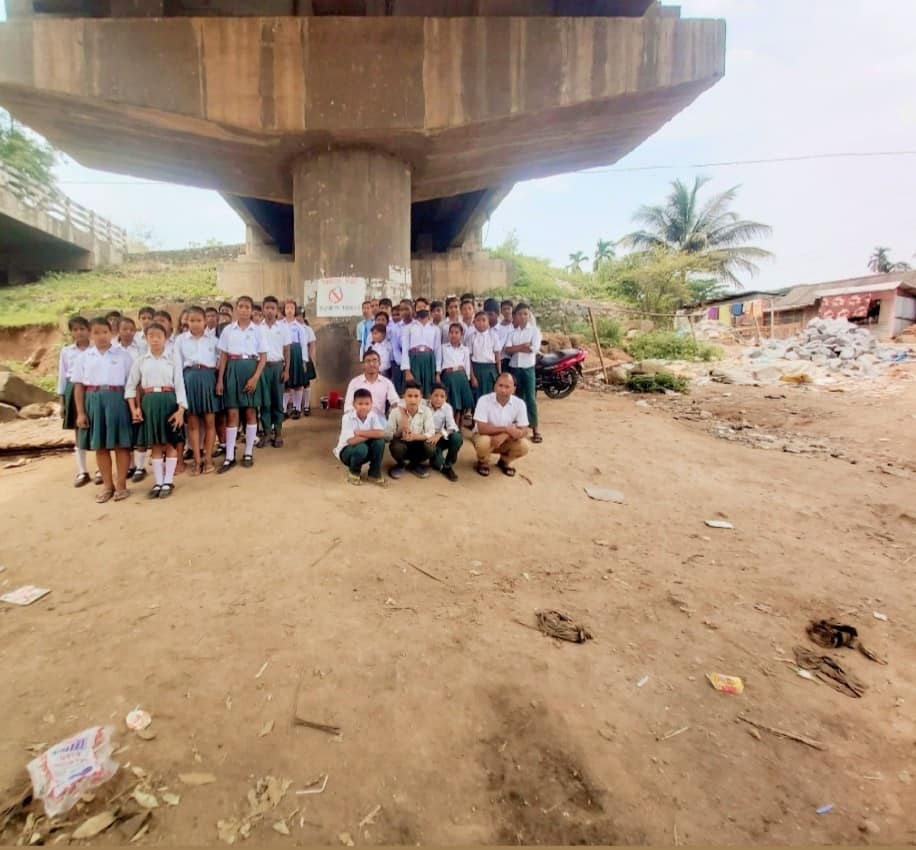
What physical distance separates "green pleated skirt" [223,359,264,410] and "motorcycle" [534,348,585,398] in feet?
16.4

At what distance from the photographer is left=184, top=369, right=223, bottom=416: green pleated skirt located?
189 inches

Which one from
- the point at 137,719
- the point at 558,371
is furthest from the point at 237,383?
the point at 558,371

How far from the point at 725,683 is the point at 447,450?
3050 millimetres

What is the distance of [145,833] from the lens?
1.67m

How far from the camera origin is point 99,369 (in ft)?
14.2

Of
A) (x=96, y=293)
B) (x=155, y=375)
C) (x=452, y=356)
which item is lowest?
(x=155, y=375)

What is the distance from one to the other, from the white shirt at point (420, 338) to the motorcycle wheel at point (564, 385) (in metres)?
3.70

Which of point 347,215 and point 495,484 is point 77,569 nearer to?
point 495,484

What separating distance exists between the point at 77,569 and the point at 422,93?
19.1ft

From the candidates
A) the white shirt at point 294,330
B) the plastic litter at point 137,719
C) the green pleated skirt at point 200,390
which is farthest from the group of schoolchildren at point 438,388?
the plastic litter at point 137,719

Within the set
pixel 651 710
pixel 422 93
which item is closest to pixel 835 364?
pixel 422 93

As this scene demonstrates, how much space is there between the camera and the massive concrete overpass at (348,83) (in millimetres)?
5836

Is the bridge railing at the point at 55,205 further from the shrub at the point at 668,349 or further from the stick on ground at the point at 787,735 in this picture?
the stick on ground at the point at 787,735

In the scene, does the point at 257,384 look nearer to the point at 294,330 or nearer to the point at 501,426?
the point at 294,330
